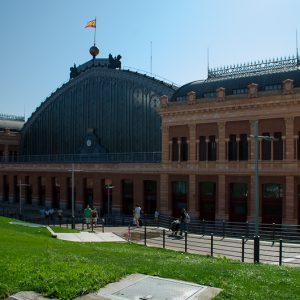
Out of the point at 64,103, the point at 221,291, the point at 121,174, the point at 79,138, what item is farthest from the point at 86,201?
the point at 221,291

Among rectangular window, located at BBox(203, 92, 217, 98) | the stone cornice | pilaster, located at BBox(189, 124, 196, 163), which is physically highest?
rectangular window, located at BBox(203, 92, 217, 98)

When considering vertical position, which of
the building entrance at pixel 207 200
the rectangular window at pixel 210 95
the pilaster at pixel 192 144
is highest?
the rectangular window at pixel 210 95

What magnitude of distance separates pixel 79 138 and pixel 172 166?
28547 millimetres

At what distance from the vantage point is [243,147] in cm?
4375

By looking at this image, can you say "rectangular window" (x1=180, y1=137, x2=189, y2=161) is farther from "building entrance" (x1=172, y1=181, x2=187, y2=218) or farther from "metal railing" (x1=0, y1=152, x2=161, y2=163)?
"metal railing" (x1=0, y1=152, x2=161, y2=163)

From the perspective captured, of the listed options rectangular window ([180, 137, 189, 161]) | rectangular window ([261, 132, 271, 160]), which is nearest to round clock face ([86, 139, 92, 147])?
rectangular window ([180, 137, 189, 161])

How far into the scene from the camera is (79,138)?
74.6m

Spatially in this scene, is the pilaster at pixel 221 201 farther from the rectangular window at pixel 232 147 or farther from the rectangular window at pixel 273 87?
the rectangular window at pixel 273 87

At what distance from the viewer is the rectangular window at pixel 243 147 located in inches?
1713

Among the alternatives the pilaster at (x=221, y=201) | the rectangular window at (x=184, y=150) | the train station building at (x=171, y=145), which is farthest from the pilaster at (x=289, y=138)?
the rectangular window at (x=184, y=150)

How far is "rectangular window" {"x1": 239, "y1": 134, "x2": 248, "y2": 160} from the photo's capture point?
4350 centimetres

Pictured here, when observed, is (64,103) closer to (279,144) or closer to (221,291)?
(279,144)

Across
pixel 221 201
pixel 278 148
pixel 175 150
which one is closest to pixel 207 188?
pixel 221 201

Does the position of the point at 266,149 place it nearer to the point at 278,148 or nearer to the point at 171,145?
the point at 278,148
